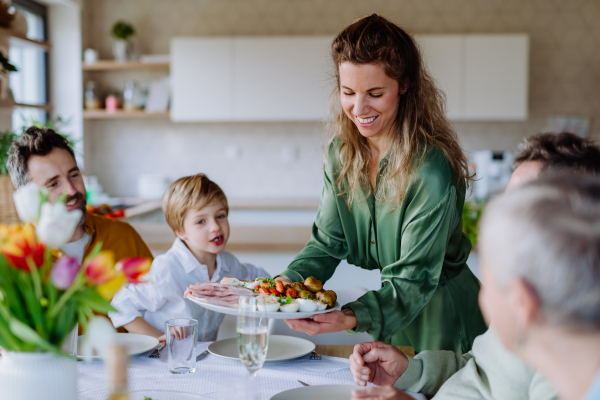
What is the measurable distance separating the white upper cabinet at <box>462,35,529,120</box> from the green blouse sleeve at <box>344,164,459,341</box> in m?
3.38

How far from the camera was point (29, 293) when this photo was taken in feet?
2.86

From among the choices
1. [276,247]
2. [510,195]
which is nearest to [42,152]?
[276,247]

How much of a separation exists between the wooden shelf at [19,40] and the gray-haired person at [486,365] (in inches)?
110

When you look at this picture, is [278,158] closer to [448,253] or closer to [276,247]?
[276,247]

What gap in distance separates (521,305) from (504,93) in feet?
14.0

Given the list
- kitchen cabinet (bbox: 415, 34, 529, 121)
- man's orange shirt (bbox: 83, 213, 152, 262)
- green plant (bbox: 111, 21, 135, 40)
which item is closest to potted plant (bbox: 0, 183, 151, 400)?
man's orange shirt (bbox: 83, 213, 152, 262)

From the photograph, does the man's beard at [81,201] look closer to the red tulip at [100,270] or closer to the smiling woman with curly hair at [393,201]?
the smiling woman with curly hair at [393,201]

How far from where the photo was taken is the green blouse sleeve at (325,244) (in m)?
1.75

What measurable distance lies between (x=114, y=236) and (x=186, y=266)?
1.03 ft

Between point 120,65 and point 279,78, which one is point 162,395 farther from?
point 120,65

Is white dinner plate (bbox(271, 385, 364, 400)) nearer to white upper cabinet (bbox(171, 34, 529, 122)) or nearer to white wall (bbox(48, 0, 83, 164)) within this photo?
white upper cabinet (bbox(171, 34, 529, 122))

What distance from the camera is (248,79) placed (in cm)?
470

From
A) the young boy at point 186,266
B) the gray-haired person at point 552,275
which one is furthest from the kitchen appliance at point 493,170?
the gray-haired person at point 552,275

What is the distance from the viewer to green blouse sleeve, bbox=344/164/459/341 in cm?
146
